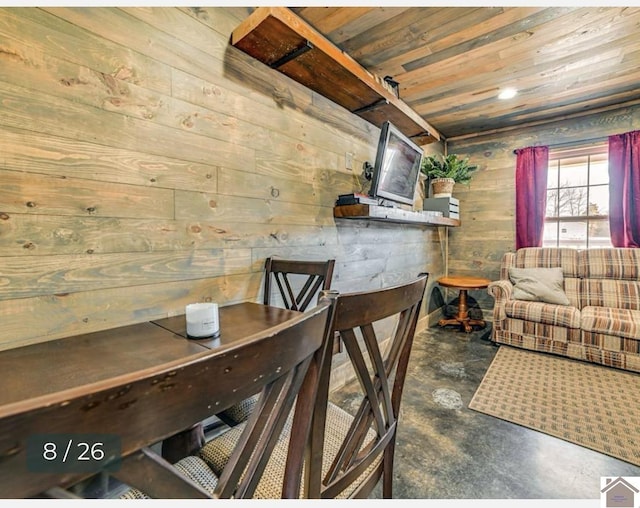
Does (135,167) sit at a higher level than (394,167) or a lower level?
lower

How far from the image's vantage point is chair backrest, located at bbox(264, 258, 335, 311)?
1.53 metres

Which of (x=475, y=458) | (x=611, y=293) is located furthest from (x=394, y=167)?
(x=611, y=293)

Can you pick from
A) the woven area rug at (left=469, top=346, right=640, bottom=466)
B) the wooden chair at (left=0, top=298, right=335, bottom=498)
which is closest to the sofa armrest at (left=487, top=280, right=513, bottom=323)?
the woven area rug at (left=469, top=346, right=640, bottom=466)

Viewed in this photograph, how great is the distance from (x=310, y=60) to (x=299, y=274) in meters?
1.20

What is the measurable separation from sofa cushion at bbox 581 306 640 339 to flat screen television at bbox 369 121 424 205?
1.82 m

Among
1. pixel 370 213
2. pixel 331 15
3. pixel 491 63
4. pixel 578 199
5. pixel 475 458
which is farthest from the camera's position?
pixel 578 199

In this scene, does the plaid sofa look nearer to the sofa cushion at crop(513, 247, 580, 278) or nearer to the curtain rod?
the sofa cushion at crop(513, 247, 580, 278)

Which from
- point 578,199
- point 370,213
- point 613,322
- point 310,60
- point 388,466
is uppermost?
point 310,60

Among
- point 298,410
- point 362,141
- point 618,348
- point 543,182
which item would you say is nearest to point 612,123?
point 543,182

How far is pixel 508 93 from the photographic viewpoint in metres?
2.84

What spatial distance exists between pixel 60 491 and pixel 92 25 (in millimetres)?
1471

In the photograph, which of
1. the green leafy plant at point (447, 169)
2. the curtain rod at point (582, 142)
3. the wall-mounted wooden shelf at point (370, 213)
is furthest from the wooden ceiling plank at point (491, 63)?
the curtain rod at point (582, 142)

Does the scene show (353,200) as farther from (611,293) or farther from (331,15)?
(611,293)

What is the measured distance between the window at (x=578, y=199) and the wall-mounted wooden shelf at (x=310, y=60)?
2.36 meters
